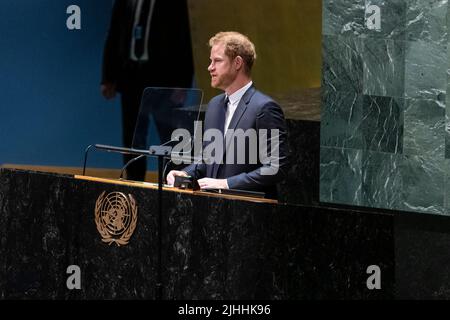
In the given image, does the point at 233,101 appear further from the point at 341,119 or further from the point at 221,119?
the point at 341,119

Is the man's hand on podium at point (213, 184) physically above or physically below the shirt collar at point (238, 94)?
below

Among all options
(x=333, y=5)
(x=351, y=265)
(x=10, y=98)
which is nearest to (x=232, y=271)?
(x=351, y=265)

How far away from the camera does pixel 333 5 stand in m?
8.20

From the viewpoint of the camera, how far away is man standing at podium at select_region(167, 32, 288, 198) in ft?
18.9

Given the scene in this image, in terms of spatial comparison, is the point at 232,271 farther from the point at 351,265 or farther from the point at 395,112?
the point at 395,112

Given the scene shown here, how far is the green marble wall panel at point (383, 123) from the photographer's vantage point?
7836mm

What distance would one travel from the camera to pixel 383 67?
26.0 ft

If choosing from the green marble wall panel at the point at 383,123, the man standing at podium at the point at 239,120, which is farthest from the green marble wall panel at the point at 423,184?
the man standing at podium at the point at 239,120

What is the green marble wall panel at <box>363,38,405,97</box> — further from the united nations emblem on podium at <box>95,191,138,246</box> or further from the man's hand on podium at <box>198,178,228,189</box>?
the united nations emblem on podium at <box>95,191,138,246</box>

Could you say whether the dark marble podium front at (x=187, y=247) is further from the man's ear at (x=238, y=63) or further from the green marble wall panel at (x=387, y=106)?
the green marble wall panel at (x=387, y=106)

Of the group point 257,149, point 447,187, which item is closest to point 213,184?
point 257,149

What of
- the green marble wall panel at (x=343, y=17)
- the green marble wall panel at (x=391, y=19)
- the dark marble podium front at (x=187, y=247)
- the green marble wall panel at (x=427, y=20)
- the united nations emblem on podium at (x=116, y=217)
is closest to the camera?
the dark marble podium front at (x=187, y=247)

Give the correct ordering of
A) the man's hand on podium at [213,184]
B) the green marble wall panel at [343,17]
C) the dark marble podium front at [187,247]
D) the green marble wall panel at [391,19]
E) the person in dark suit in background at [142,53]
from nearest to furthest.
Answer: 1. the dark marble podium front at [187,247]
2. the man's hand on podium at [213,184]
3. the green marble wall panel at [391,19]
4. the green marble wall panel at [343,17]
5. the person in dark suit in background at [142,53]

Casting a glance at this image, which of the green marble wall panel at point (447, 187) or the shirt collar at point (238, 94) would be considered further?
the green marble wall panel at point (447, 187)
